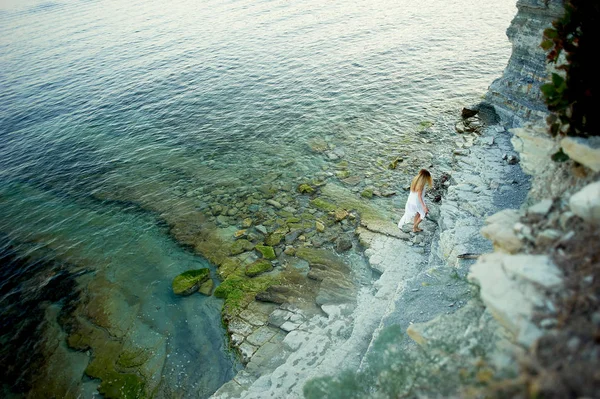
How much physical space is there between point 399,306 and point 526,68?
1324 cm

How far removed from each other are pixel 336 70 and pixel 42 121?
943 inches

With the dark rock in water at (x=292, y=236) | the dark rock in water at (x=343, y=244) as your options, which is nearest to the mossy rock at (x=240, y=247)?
the dark rock in water at (x=292, y=236)

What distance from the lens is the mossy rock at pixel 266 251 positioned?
13.1m

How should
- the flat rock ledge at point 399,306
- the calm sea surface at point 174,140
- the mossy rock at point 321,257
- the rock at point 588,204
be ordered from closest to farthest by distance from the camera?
the rock at point 588,204 → the flat rock ledge at point 399,306 → the calm sea surface at point 174,140 → the mossy rock at point 321,257

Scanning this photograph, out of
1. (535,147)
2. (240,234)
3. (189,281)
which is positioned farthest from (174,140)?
(535,147)

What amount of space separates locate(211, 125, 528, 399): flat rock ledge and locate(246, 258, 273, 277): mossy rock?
6.33 ft

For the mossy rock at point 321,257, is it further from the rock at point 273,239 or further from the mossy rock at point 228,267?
the mossy rock at point 228,267

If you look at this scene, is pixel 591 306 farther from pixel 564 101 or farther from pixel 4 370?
pixel 4 370

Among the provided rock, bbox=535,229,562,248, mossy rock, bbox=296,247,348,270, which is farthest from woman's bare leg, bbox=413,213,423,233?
rock, bbox=535,229,562,248

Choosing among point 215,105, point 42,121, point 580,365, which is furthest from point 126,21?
point 580,365

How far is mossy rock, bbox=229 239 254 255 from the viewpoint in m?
13.6

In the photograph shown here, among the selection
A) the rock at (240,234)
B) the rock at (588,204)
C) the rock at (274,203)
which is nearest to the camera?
the rock at (588,204)

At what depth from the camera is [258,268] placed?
12625 millimetres

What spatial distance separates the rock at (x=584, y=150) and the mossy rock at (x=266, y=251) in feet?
31.8
